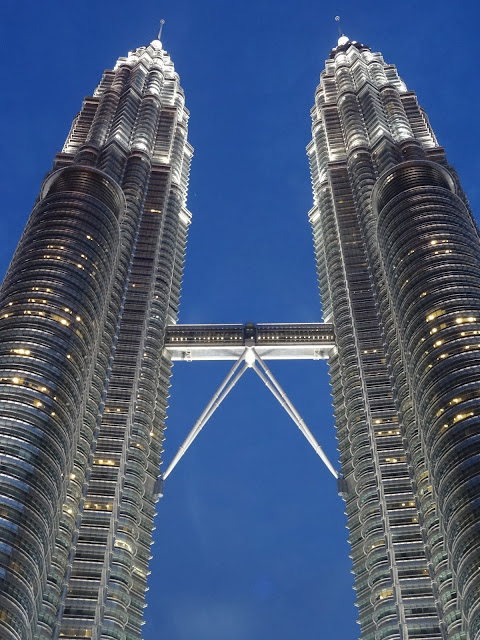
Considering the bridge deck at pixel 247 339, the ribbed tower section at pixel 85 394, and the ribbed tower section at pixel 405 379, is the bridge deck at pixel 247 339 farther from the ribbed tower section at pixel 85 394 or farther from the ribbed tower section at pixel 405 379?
the ribbed tower section at pixel 405 379

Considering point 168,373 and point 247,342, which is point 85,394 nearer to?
point 168,373

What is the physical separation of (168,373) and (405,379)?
144ft

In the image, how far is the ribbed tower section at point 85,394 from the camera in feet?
305

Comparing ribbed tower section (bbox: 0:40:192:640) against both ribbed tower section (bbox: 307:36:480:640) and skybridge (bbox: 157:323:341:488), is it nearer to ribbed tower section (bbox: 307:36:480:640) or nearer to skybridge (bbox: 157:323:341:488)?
skybridge (bbox: 157:323:341:488)

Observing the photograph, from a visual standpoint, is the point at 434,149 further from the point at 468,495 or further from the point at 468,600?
the point at 468,600

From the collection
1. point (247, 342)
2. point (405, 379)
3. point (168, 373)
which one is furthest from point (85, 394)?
point (405, 379)

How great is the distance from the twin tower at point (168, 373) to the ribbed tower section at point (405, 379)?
34 cm

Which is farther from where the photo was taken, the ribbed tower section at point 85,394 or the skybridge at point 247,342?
the skybridge at point 247,342

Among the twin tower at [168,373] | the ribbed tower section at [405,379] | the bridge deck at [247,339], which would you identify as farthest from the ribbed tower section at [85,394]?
the ribbed tower section at [405,379]

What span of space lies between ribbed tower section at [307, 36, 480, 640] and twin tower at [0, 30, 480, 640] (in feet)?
1.12

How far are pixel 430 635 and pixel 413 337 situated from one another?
40322mm

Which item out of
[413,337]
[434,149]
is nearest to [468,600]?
[413,337]

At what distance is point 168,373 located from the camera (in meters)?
144

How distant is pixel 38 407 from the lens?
327ft
